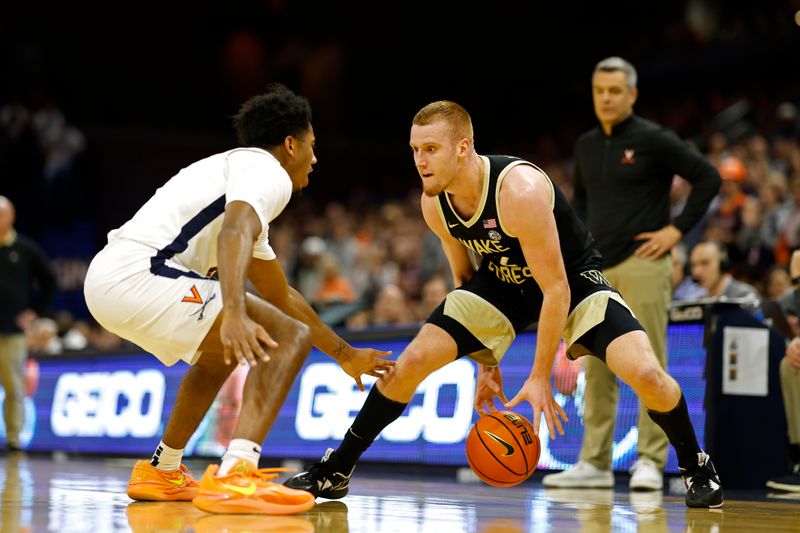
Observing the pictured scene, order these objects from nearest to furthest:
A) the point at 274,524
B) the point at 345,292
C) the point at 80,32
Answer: the point at 274,524
the point at 345,292
the point at 80,32

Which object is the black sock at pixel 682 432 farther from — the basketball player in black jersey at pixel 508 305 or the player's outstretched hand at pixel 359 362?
the player's outstretched hand at pixel 359 362

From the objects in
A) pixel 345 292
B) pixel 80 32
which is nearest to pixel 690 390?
pixel 345 292

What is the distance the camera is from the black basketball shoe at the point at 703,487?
4.90 metres

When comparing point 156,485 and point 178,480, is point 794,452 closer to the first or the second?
point 178,480

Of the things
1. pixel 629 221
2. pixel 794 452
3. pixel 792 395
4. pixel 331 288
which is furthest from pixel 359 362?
pixel 331 288

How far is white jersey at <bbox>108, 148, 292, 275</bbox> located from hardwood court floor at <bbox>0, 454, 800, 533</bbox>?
3.40 feet

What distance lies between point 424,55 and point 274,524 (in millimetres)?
18932

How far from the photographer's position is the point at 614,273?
6.57 m

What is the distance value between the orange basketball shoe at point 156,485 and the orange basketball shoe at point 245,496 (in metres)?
0.82

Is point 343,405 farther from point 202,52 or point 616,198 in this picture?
point 202,52

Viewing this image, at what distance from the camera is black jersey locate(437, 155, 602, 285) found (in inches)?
192

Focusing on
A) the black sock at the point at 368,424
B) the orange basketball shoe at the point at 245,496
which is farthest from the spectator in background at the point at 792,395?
the orange basketball shoe at the point at 245,496

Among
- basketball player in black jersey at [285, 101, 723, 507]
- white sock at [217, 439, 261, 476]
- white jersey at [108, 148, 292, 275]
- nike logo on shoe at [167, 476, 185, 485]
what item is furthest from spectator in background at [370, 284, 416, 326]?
white sock at [217, 439, 261, 476]

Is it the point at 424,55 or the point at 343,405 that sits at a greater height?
the point at 424,55
